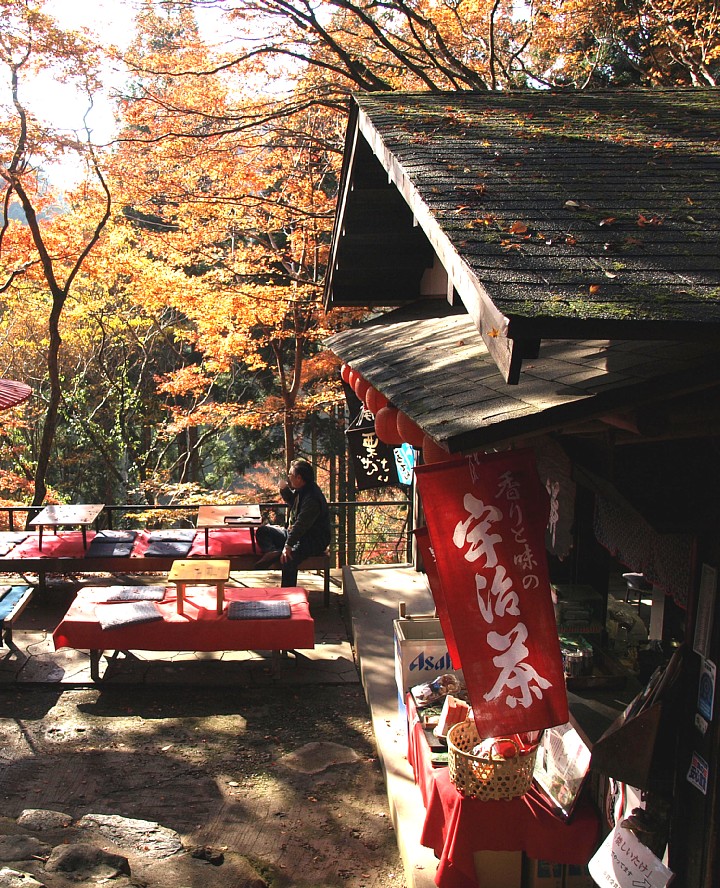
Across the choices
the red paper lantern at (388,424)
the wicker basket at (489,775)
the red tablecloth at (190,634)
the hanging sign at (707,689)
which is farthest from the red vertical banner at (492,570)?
the red tablecloth at (190,634)

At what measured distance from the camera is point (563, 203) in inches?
146

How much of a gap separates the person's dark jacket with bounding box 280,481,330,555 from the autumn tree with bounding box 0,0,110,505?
625 centimetres

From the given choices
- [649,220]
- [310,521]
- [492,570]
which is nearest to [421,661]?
[492,570]

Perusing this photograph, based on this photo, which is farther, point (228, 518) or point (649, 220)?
point (228, 518)

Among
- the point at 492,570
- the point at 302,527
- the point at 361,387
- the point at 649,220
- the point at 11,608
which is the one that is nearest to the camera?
the point at 492,570

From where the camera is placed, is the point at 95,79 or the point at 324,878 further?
the point at 95,79

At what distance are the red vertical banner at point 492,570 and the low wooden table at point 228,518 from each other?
7184mm

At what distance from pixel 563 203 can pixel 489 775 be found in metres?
3.18

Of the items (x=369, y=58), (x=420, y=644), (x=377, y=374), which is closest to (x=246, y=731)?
(x=420, y=644)

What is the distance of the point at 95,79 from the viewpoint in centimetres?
1411

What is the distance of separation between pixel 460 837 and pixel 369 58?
15237mm

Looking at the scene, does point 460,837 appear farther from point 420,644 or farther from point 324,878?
point 420,644

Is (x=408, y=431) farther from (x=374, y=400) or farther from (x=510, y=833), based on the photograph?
(x=510, y=833)

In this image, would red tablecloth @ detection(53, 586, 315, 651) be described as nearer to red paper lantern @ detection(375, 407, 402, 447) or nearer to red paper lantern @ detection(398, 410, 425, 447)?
red paper lantern @ detection(375, 407, 402, 447)
